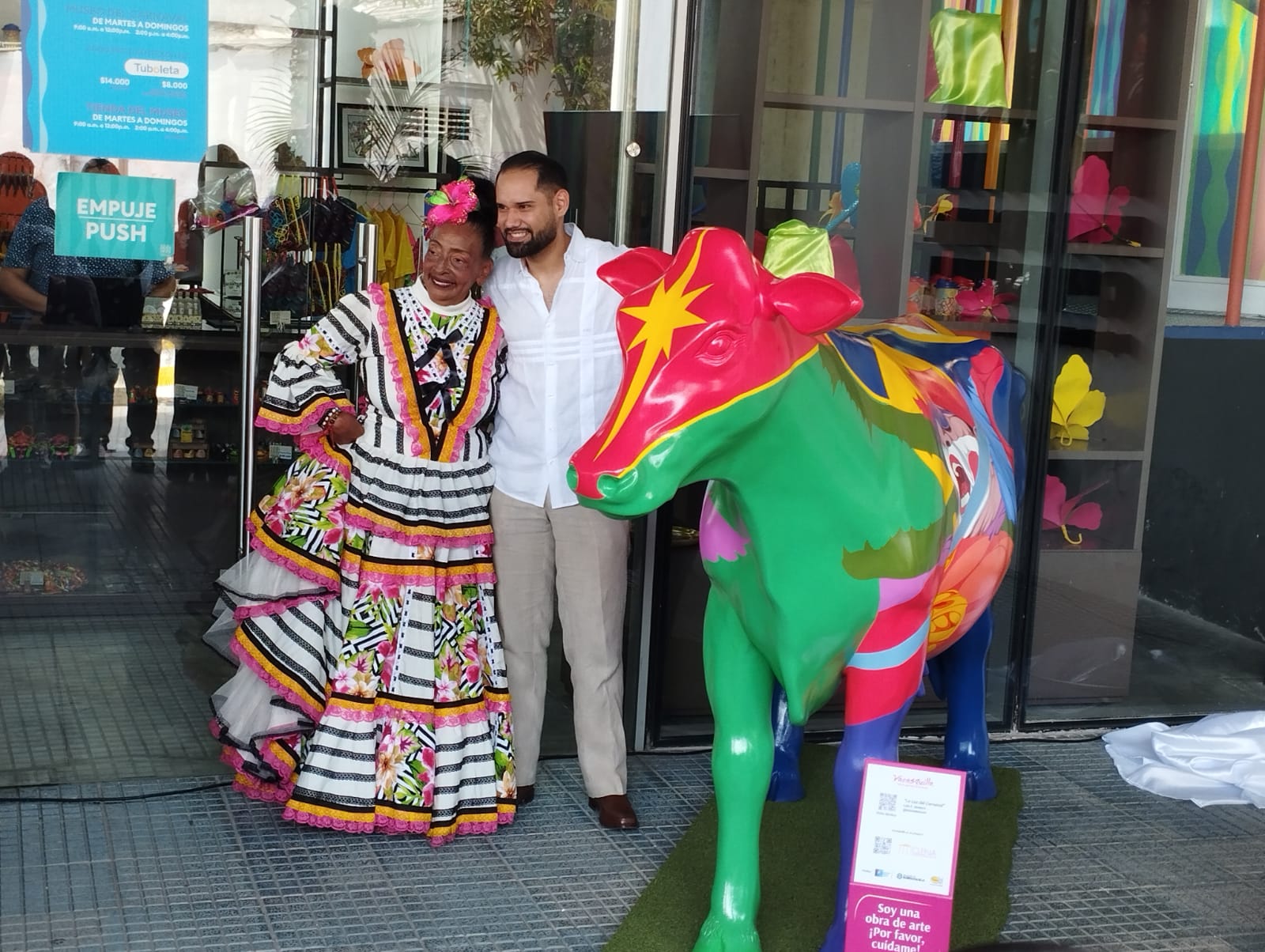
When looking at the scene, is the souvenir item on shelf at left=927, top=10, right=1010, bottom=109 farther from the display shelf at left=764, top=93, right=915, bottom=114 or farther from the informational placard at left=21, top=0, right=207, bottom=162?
the informational placard at left=21, top=0, right=207, bottom=162

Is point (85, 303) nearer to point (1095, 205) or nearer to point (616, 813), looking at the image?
point (616, 813)

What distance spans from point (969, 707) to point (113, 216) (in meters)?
2.44

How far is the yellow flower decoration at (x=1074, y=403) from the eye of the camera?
4320mm

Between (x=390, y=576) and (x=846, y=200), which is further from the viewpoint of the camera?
(x=846, y=200)

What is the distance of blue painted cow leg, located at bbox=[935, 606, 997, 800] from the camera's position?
11.7 feet

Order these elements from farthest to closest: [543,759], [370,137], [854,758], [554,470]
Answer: [543,759] < [370,137] < [554,470] < [854,758]

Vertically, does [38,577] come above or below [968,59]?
below

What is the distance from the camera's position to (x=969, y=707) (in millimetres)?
3619

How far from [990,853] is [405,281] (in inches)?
80.8

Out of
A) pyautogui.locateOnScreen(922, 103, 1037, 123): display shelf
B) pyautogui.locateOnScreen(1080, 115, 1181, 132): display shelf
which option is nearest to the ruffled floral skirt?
pyautogui.locateOnScreen(922, 103, 1037, 123): display shelf

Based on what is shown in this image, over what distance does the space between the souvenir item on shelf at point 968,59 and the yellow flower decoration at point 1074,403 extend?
81 centimetres

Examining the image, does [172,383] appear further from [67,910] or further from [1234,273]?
[1234,273]

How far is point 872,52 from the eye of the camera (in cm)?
398

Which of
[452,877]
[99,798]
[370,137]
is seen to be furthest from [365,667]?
[370,137]
